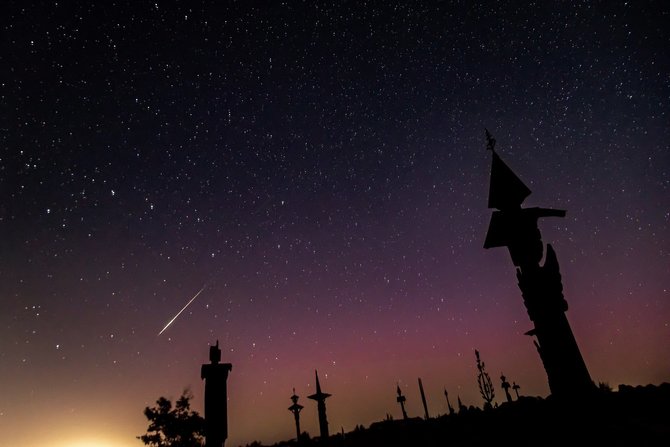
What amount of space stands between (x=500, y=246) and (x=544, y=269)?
62 centimetres

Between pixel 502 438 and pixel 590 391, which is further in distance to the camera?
pixel 502 438

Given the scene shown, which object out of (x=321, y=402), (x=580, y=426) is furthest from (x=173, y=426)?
(x=580, y=426)

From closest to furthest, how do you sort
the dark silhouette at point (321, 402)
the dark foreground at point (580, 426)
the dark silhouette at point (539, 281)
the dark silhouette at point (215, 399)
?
the dark foreground at point (580, 426)
the dark silhouette at point (539, 281)
the dark silhouette at point (215, 399)
the dark silhouette at point (321, 402)

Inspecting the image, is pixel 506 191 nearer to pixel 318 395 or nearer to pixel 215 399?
pixel 215 399

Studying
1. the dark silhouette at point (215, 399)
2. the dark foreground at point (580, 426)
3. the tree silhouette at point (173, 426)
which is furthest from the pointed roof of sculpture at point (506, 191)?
the tree silhouette at point (173, 426)

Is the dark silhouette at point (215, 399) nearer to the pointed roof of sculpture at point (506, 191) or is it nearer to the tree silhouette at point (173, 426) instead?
the pointed roof of sculpture at point (506, 191)

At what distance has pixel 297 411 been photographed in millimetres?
27469

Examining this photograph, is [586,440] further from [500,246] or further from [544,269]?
[500,246]

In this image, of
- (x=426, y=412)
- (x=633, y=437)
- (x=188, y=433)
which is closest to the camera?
(x=633, y=437)

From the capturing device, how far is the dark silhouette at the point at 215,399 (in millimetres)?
6918

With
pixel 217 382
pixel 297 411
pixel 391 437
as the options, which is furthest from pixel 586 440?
pixel 297 411

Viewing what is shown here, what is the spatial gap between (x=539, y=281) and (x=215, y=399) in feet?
21.6

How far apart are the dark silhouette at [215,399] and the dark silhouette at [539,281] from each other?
20.2 ft

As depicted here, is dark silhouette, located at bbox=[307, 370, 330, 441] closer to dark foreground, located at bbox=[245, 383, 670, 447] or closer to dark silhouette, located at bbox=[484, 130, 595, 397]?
dark foreground, located at bbox=[245, 383, 670, 447]
